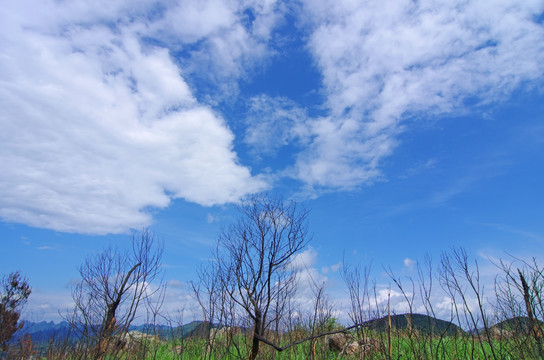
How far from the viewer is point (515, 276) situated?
596 centimetres

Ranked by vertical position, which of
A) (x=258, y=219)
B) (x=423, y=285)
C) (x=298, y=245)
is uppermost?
(x=258, y=219)

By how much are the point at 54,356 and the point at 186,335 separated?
4129 millimetres

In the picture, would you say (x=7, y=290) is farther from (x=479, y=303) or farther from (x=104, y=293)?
(x=479, y=303)

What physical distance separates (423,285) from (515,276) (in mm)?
1524

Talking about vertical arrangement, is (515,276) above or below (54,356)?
above

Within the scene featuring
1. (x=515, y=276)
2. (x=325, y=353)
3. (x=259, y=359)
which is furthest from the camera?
(x=325, y=353)

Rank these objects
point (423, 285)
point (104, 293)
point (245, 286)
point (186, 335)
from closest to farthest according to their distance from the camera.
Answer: point (423, 285), point (245, 286), point (104, 293), point (186, 335)

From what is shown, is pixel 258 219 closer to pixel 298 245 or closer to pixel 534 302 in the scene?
pixel 298 245

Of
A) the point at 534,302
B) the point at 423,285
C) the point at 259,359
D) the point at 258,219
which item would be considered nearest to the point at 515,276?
the point at 534,302

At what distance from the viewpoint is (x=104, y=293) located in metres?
11.1

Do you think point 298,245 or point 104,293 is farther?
point 298,245

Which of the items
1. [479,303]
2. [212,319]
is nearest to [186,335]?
[212,319]

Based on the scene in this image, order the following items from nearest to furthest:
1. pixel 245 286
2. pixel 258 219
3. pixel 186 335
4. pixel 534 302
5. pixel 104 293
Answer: pixel 534 302 → pixel 245 286 → pixel 104 293 → pixel 186 335 → pixel 258 219

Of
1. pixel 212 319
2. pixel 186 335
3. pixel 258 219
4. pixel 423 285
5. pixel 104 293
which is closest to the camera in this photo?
pixel 423 285
